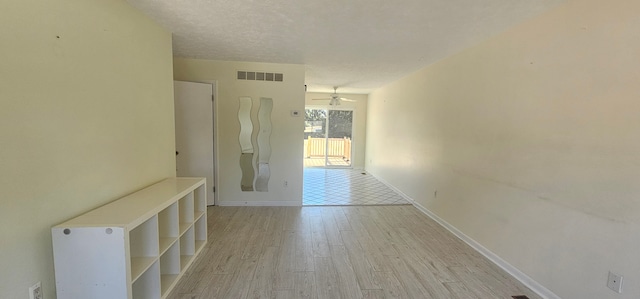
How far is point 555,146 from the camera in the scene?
2041 mm

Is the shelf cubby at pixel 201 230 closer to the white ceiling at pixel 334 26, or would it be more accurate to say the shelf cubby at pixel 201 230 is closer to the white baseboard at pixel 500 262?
the white ceiling at pixel 334 26

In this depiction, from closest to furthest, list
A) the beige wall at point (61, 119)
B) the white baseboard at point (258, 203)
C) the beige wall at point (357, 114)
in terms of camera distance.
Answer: the beige wall at point (61, 119), the white baseboard at point (258, 203), the beige wall at point (357, 114)

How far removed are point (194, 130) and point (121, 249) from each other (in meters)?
2.81

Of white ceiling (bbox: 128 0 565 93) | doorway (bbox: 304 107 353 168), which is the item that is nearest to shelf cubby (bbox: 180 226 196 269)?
white ceiling (bbox: 128 0 565 93)

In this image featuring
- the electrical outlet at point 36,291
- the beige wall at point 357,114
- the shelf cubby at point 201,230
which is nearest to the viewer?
the electrical outlet at point 36,291

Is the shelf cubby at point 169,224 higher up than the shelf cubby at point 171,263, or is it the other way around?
the shelf cubby at point 169,224

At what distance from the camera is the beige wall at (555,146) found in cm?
163

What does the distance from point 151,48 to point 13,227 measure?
5.81ft

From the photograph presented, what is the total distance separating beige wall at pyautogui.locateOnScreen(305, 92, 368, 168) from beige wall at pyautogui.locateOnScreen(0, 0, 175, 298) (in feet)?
19.1

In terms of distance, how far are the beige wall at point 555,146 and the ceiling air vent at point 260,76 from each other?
2492mm

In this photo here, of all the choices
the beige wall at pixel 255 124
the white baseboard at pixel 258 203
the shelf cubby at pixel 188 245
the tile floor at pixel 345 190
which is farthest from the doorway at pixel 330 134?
the shelf cubby at pixel 188 245

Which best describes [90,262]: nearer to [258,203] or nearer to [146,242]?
[146,242]

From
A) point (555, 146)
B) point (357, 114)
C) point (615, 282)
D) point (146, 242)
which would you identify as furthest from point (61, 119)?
point (357, 114)

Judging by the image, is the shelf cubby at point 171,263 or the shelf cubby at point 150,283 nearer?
the shelf cubby at point 150,283
